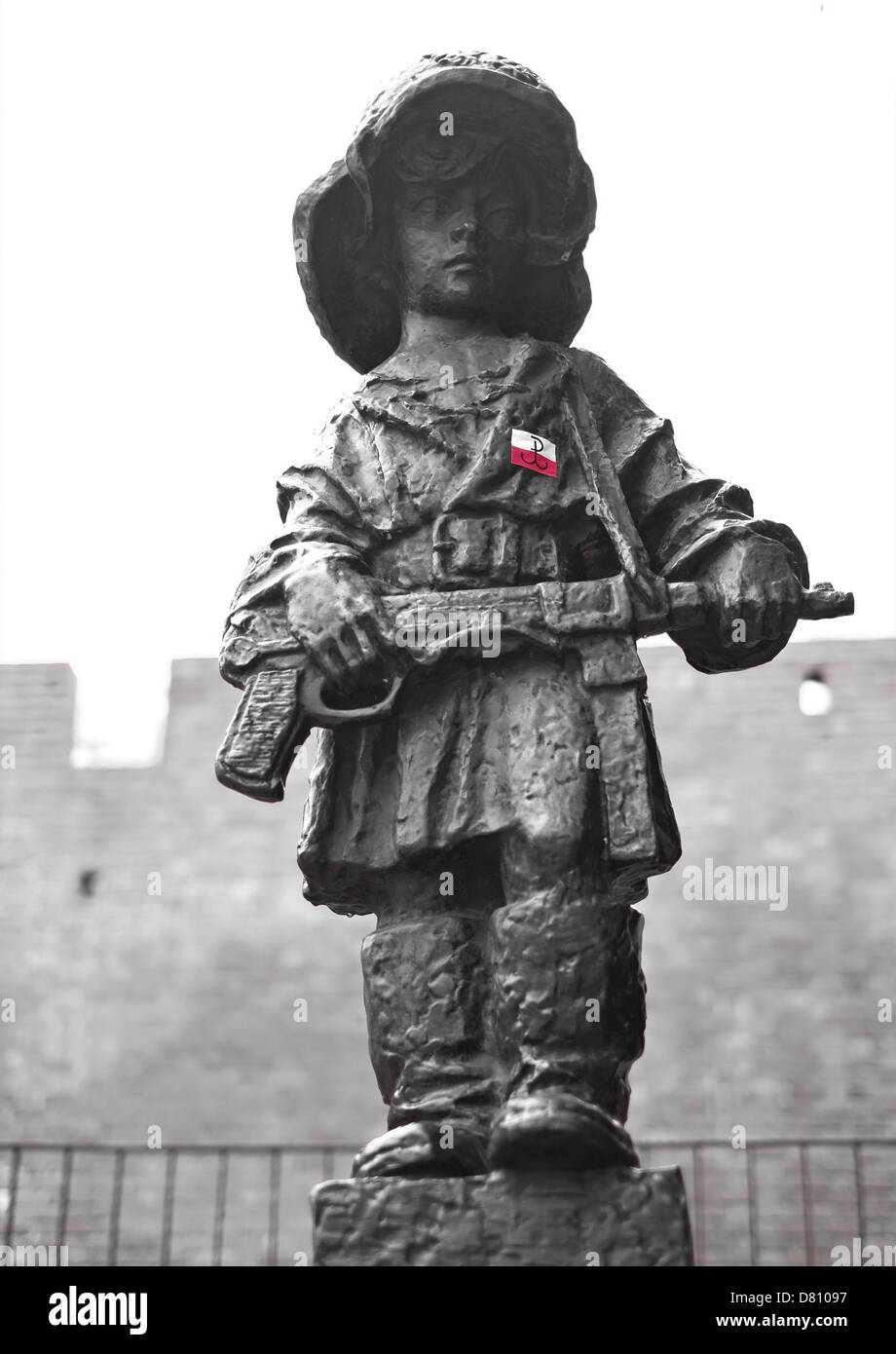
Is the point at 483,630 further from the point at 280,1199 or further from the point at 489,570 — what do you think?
the point at 280,1199

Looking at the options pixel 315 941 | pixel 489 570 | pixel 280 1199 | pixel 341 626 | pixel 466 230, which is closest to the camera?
pixel 341 626

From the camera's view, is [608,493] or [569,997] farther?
[608,493]

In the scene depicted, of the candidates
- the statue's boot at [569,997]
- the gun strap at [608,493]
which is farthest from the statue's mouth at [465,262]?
the statue's boot at [569,997]

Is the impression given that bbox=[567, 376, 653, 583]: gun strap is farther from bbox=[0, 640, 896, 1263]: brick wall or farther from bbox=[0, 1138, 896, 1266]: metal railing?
bbox=[0, 640, 896, 1263]: brick wall

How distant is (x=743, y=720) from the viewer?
31.6ft

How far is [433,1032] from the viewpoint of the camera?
249cm

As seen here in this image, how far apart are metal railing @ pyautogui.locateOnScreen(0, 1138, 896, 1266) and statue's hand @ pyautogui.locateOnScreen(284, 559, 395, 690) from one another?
222 inches

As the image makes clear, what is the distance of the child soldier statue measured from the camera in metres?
2.45

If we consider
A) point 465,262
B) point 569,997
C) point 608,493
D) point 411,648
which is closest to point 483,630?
point 411,648

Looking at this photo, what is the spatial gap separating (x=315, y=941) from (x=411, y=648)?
23.9ft
